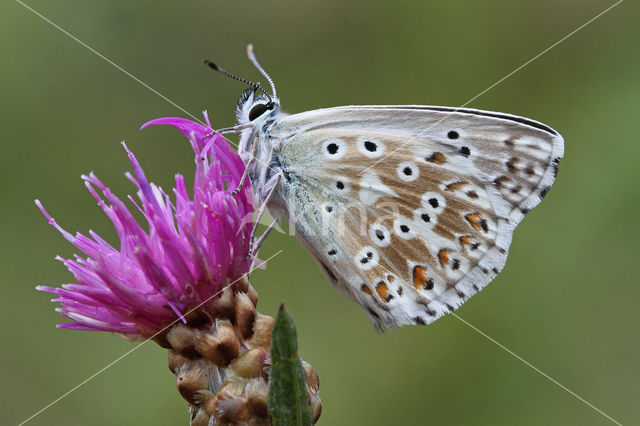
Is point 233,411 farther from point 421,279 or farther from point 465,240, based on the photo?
point 465,240

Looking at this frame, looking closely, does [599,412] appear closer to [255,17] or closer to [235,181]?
[235,181]

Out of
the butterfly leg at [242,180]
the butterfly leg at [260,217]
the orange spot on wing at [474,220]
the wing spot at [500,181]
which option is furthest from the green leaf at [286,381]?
the wing spot at [500,181]

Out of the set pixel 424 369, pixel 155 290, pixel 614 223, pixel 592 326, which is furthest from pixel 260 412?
pixel 614 223

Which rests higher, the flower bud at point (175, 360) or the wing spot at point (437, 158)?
the wing spot at point (437, 158)

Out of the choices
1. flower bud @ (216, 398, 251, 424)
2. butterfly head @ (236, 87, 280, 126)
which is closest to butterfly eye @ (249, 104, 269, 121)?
butterfly head @ (236, 87, 280, 126)

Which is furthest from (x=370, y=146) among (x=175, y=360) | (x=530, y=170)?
(x=175, y=360)

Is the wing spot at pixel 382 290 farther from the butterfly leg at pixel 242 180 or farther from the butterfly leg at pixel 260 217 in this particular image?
the butterfly leg at pixel 242 180

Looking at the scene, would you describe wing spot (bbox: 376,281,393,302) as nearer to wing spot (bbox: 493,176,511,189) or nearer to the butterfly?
the butterfly
